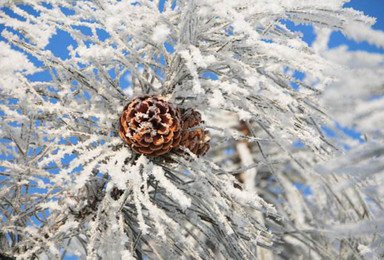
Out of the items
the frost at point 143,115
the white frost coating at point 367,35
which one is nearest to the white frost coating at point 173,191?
the frost at point 143,115

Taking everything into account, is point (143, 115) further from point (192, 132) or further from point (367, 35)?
point (367, 35)

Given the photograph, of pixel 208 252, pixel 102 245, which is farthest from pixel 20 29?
pixel 208 252

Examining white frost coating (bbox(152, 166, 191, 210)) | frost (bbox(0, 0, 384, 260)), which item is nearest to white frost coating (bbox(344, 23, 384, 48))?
frost (bbox(0, 0, 384, 260))

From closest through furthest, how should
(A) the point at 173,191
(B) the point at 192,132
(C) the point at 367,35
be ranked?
(C) the point at 367,35
(A) the point at 173,191
(B) the point at 192,132

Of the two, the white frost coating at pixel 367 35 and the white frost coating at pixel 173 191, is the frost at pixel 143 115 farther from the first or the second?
the white frost coating at pixel 367 35

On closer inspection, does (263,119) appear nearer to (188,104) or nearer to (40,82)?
(188,104)

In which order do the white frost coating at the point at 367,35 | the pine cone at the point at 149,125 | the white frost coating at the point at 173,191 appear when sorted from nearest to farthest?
the white frost coating at the point at 367,35
the white frost coating at the point at 173,191
the pine cone at the point at 149,125

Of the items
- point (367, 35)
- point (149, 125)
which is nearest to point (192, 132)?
point (149, 125)

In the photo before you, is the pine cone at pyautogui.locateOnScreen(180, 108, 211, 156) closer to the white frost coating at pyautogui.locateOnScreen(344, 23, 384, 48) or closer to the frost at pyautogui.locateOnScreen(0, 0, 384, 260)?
the frost at pyautogui.locateOnScreen(0, 0, 384, 260)
